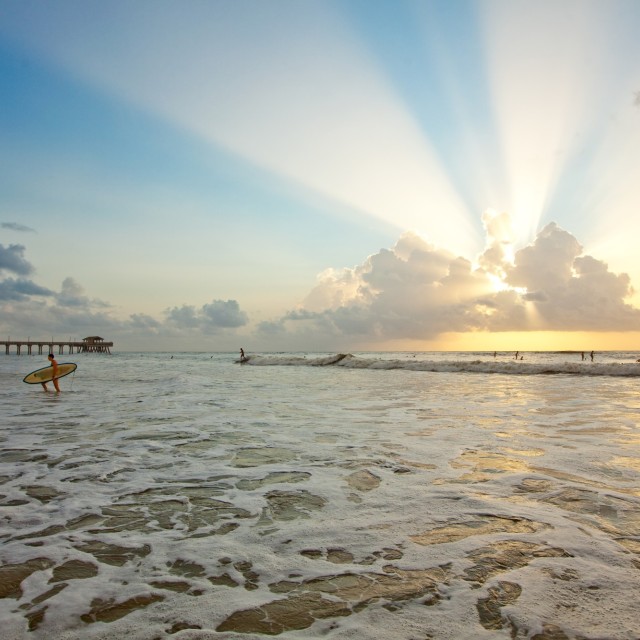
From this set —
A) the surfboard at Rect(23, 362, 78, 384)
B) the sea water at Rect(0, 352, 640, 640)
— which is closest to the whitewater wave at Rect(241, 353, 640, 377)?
the sea water at Rect(0, 352, 640, 640)

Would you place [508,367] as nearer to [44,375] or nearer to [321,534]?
[44,375]

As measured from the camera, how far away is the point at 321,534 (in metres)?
4.52

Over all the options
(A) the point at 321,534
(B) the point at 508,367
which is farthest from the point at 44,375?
(B) the point at 508,367

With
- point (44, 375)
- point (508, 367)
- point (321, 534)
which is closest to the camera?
point (321, 534)

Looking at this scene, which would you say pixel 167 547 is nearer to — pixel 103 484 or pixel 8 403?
pixel 103 484

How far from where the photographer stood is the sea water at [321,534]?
3.07 m

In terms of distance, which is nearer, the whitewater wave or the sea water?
the sea water

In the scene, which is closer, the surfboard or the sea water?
the sea water

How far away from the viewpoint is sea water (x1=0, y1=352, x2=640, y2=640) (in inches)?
121

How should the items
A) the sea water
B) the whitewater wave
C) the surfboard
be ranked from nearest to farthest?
the sea water, the surfboard, the whitewater wave

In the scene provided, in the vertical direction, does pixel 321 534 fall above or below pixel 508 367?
above

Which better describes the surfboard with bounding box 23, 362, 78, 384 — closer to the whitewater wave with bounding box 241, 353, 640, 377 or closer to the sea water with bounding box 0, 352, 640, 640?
the sea water with bounding box 0, 352, 640, 640

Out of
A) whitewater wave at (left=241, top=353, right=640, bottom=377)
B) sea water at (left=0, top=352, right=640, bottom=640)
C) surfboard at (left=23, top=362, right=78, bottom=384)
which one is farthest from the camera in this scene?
whitewater wave at (left=241, top=353, right=640, bottom=377)

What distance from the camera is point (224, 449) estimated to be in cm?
859
